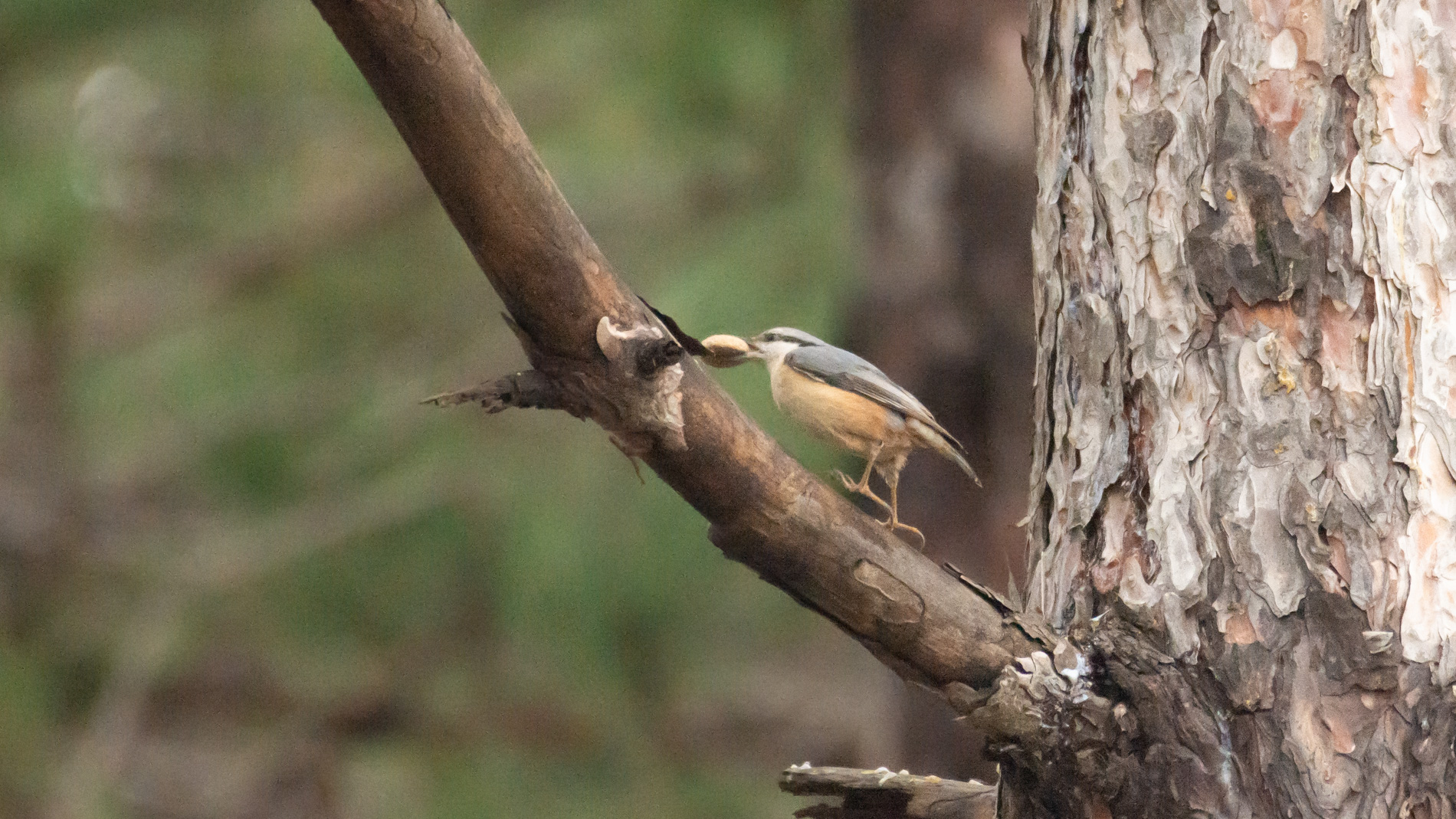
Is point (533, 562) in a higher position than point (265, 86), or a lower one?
lower

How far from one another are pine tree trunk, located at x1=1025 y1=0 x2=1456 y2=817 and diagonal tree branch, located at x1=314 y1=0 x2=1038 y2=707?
157mm

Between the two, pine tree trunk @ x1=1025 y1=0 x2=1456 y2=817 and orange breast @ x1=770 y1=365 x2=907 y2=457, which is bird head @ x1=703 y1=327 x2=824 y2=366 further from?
pine tree trunk @ x1=1025 y1=0 x2=1456 y2=817

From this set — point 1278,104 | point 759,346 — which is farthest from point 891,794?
point 1278,104

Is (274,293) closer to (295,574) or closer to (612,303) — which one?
(295,574)

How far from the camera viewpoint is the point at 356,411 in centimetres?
423

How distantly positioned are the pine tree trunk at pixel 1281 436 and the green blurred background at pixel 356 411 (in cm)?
200

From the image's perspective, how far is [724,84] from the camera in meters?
3.60

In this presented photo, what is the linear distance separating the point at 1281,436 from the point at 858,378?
526mm

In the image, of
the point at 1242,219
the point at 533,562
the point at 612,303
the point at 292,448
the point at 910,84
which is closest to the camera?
the point at 612,303

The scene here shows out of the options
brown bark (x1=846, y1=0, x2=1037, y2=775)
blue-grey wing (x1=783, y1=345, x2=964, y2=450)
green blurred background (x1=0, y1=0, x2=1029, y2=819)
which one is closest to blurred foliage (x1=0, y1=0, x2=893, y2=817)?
green blurred background (x1=0, y1=0, x2=1029, y2=819)

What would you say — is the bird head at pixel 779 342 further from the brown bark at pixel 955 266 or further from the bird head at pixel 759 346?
the brown bark at pixel 955 266

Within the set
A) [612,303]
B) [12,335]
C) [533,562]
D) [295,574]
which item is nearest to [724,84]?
[533,562]

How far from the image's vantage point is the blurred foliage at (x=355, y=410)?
361 cm

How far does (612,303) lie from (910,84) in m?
2.19
